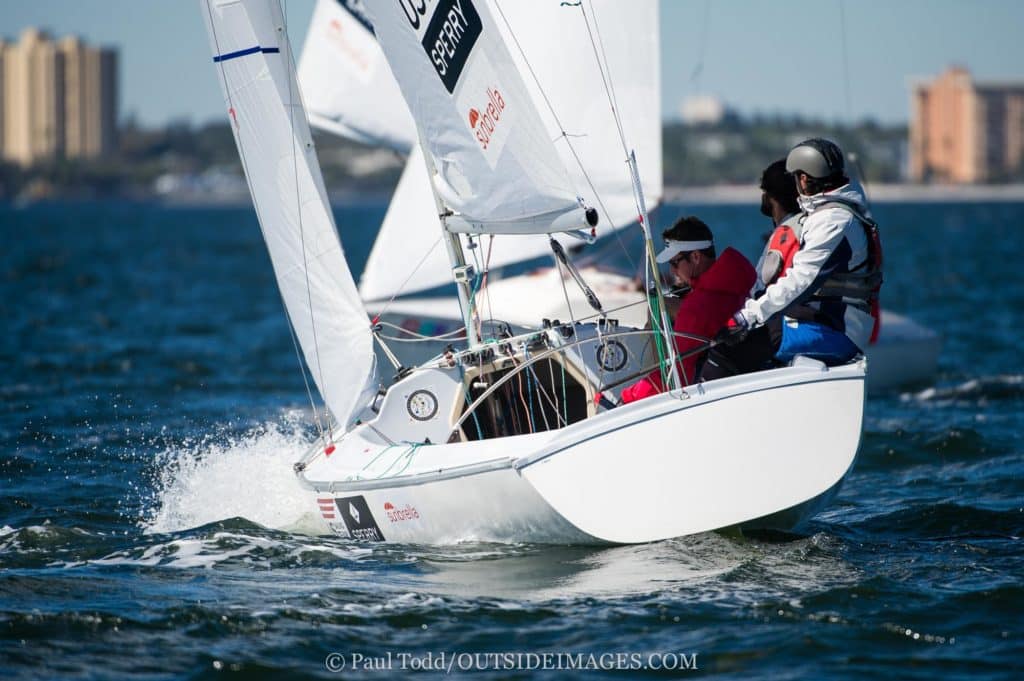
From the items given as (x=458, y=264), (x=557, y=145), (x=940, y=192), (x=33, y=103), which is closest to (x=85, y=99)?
(x=33, y=103)

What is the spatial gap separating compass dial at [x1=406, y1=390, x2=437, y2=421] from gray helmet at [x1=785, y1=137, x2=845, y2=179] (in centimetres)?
193

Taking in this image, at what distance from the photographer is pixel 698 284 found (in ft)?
19.8

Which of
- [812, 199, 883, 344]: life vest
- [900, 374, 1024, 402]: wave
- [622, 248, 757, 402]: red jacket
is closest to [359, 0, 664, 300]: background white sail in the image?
[900, 374, 1024, 402]: wave

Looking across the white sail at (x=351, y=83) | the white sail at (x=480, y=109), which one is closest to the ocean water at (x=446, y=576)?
the white sail at (x=480, y=109)

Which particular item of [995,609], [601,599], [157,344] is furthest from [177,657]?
[157,344]

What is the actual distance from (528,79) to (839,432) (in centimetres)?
557

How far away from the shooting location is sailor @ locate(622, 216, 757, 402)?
19.7 ft

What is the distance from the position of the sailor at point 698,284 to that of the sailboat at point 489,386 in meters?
0.13

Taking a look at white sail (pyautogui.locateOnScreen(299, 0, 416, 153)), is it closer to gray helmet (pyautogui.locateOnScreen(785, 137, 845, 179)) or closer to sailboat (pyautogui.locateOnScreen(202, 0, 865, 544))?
sailboat (pyautogui.locateOnScreen(202, 0, 865, 544))

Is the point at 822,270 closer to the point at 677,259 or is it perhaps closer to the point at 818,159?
the point at 818,159

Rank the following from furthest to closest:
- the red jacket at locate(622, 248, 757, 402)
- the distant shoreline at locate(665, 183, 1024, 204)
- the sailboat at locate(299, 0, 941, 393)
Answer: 1. the distant shoreline at locate(665, 183, 1024, 204)
2. the sailboat at locate(299, 0, 941, 393)
3. the red jacket at locate(622, 248, 757, 402)

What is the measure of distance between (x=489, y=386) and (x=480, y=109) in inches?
48.1

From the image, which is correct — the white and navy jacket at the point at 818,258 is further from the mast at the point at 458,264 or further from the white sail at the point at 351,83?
the white sail at the point at 351,83

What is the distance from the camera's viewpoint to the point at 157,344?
51.6 feet
